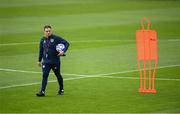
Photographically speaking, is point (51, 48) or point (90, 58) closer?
point (51, 48)

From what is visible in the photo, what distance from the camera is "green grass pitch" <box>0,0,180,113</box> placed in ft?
67.5

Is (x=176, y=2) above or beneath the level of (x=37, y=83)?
above

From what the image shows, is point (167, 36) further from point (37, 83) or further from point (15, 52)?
point (37, 83)

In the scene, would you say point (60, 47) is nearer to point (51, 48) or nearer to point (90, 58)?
point (51, 48)

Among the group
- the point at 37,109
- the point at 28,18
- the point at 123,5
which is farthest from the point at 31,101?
the point at 123,5

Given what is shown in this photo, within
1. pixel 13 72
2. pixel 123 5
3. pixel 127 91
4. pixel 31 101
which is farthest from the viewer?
pixel 123 5

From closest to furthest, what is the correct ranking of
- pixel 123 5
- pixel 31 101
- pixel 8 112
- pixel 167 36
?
pixel 8 112
pixel 31 101
pixel 167 36
pixel 123 5

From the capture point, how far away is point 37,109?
64.3 feet

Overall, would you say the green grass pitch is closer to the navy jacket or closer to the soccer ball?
the navy jacket

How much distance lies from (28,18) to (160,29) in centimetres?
954

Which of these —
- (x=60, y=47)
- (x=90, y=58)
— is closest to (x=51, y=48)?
(x=60, y=47)

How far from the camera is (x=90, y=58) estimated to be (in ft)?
98.5

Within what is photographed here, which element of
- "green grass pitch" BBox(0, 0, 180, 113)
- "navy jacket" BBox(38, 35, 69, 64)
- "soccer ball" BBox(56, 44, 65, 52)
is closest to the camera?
"green grass pitch" BBox(0, 0, 180, 113)

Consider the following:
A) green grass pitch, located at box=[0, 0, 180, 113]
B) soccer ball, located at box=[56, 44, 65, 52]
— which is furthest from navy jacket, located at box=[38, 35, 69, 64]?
green grass pitch, located at box=[0, 0, 180, 113]
